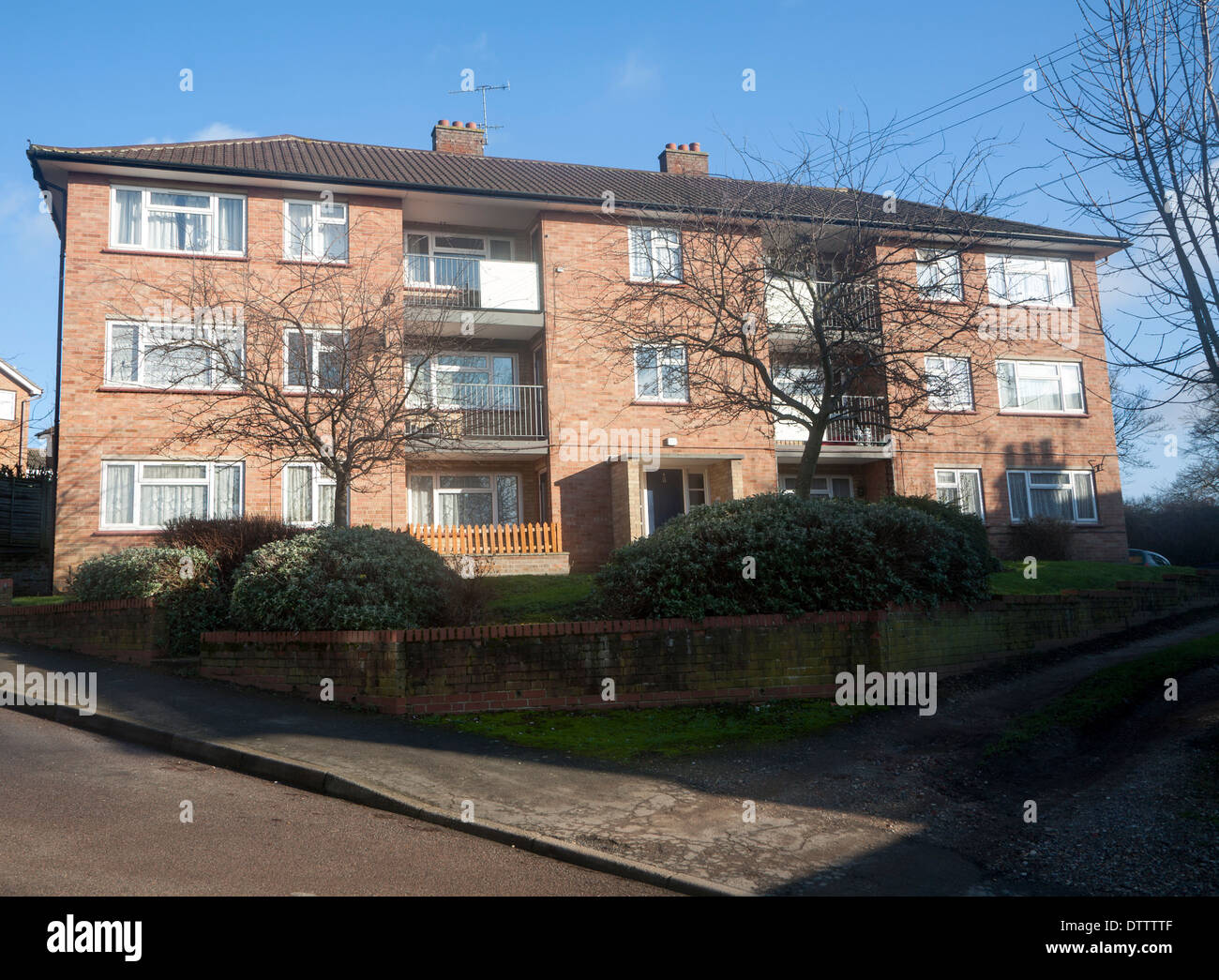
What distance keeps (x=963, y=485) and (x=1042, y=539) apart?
216cm

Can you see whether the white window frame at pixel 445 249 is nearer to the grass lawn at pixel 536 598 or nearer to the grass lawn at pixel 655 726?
the grass lawn at pixel 536 598

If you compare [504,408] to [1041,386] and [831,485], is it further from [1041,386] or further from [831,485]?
[1041,386]

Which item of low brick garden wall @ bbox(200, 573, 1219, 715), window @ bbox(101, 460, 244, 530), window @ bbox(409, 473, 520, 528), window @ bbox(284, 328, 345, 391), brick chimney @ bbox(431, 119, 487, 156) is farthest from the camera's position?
brick chimney @ bbox(431, 119, 487, 156)

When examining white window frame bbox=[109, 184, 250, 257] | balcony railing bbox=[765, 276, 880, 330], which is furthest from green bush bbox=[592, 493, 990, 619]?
white window frame bbox=[109, 184, 250, 257]

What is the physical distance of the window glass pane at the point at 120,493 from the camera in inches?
676

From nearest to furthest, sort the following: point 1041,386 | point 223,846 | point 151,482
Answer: point 223,846 < point 151,482 < point 1041,386

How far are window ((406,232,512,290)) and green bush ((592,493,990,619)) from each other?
10.7 m

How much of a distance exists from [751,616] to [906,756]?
2.19 m

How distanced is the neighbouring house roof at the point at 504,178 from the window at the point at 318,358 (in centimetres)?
544

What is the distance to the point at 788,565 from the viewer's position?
9836mm

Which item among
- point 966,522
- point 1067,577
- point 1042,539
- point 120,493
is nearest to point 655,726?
Result: point 966,522

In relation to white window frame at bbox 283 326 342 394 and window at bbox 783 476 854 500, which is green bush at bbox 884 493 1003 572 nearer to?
window at bbox 783 476 854 500

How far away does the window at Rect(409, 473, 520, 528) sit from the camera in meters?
20.4
